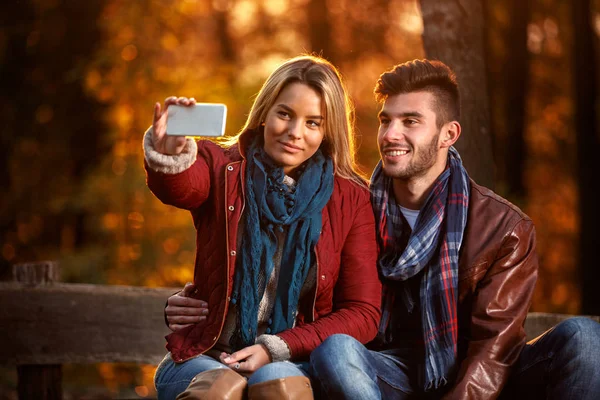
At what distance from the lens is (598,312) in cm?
853

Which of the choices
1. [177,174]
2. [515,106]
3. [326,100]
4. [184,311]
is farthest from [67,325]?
[515,106]

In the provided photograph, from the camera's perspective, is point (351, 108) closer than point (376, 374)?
No

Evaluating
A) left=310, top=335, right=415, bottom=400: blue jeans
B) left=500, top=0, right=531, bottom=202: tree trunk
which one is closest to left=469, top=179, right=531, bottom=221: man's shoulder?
left=310, top=335, right=415, bottom=400: blue jeans

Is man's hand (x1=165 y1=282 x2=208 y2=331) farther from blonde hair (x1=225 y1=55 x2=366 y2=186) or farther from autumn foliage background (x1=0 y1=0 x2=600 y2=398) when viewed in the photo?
autumn foliage background (x1=0 y1=0 x2=600 y2=398)

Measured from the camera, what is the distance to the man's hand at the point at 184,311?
10.6ft

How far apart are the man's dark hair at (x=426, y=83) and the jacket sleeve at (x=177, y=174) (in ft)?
3.25

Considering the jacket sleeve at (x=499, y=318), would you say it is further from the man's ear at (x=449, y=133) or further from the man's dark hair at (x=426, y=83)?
the man's dark hair at (x=426, y=83)

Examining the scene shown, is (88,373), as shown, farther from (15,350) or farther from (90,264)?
(15,350)

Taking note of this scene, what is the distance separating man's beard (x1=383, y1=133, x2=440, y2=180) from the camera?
3.52 meters

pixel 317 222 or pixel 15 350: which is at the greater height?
pixel 317 222

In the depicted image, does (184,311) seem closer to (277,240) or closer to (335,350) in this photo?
(277,240)

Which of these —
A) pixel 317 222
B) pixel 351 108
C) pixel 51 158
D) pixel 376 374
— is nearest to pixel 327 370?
pixel 376 374

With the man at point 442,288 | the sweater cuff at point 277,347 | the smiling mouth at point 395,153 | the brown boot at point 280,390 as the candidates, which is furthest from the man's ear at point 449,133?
the brown boot at point 280,390

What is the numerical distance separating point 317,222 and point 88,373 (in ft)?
18.0
